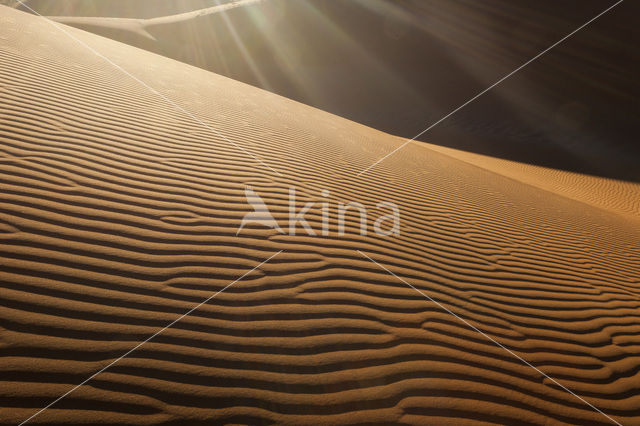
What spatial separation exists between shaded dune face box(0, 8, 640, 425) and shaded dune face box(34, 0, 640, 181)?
391 inches

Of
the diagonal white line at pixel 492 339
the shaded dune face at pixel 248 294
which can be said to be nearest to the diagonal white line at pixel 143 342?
the shaded dune face at pixel 248 294

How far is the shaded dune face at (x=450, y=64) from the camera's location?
15.4m

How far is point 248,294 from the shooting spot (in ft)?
8.90

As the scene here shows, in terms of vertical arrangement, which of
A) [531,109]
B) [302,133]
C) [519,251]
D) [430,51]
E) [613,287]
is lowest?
[613,287]

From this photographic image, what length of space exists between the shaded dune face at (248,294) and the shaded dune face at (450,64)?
9919mm

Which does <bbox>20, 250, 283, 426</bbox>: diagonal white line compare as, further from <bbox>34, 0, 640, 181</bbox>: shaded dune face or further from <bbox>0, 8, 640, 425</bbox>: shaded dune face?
<bbox>34, 0, 640, 181</bbox>: shaded dune face

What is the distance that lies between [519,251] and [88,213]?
448 cm

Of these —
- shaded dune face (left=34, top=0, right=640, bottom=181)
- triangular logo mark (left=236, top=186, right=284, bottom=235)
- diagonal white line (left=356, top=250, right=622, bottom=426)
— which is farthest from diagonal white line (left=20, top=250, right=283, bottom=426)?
shaded dune face (left=34, top=0, right=640, bottom=181)

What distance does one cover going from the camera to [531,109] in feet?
56.7

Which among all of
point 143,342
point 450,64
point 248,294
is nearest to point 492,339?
point 248,294

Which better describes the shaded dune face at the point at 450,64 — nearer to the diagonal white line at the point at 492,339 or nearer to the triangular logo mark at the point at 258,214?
the triangular logo mark at the point at 258,214

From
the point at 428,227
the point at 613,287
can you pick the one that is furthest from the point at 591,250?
the point at 428,227

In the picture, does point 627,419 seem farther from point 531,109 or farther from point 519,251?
point 531,109

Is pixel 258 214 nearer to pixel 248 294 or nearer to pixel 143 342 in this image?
pixel 248 294
